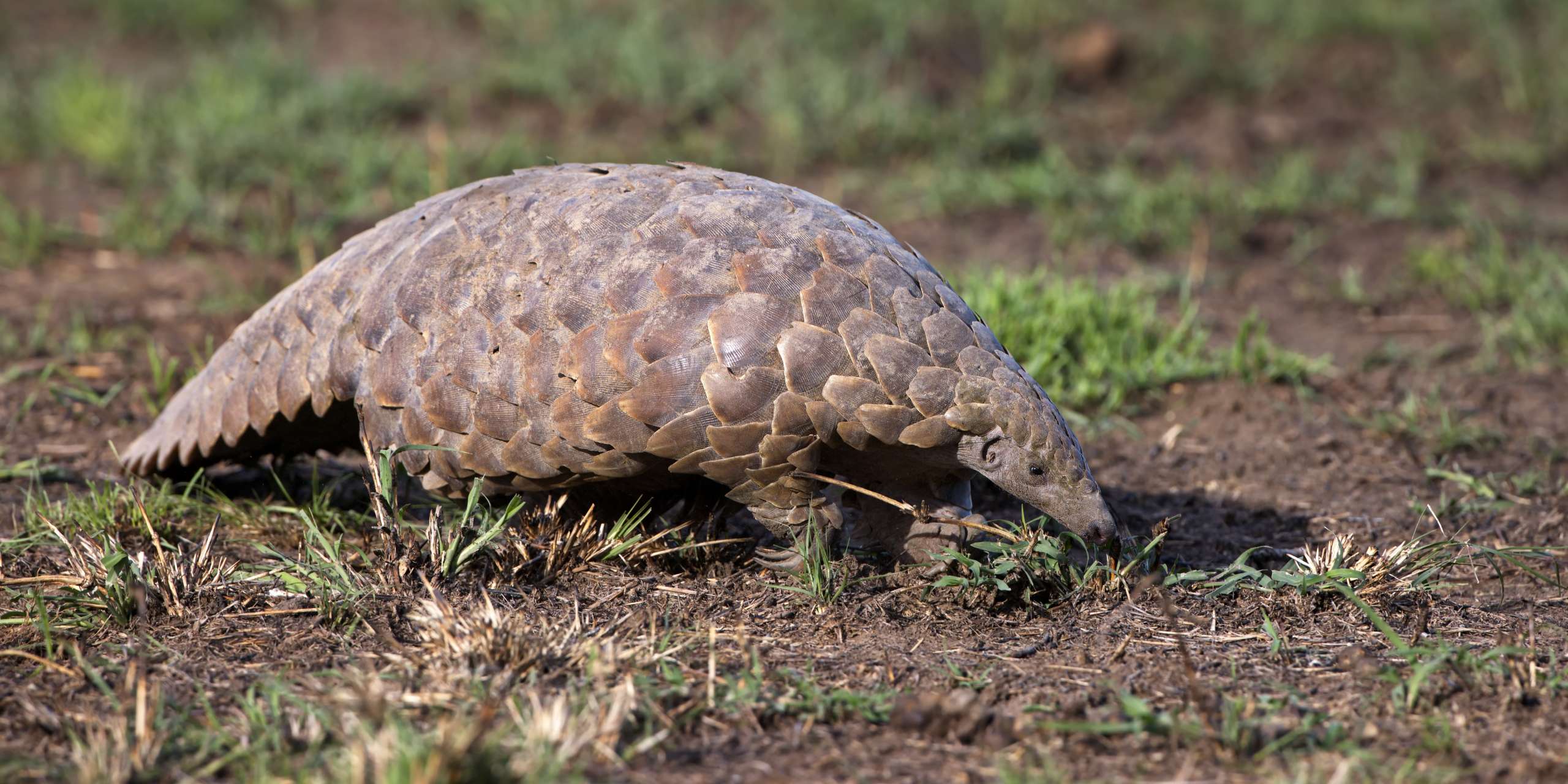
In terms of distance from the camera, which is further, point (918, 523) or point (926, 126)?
point (926, 126)

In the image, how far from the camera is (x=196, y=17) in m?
8.11

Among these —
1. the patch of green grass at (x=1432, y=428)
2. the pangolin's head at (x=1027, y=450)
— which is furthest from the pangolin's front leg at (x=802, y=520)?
the patch of green grass at (x=1432, y=428)

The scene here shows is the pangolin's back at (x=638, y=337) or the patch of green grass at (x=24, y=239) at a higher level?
the pangolin's back at (x=638, y=337)

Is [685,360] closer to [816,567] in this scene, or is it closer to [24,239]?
[816,567]

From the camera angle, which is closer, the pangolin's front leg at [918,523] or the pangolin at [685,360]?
the pangolin at [685,360]

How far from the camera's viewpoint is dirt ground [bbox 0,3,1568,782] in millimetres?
2473

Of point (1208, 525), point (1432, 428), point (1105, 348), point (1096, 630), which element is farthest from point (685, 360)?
point (1432, 428)

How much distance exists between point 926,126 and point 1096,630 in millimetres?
4465

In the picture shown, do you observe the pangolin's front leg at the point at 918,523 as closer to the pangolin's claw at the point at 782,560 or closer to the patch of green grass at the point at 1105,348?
the pangolin's claw at the point at 782,560

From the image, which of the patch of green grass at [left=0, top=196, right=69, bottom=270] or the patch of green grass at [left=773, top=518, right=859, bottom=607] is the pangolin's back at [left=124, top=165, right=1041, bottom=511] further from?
the patch of green grass at [left=0, top=196, right=69, bottom=270]

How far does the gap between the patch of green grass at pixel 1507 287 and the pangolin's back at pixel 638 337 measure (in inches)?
→ 120

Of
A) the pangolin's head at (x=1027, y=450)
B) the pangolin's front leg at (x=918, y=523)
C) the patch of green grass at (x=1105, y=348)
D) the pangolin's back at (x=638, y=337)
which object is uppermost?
the pangolin's back at (x=638, y=337)

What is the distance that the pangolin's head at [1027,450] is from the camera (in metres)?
2.93

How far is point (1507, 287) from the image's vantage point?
5555 millimetres
